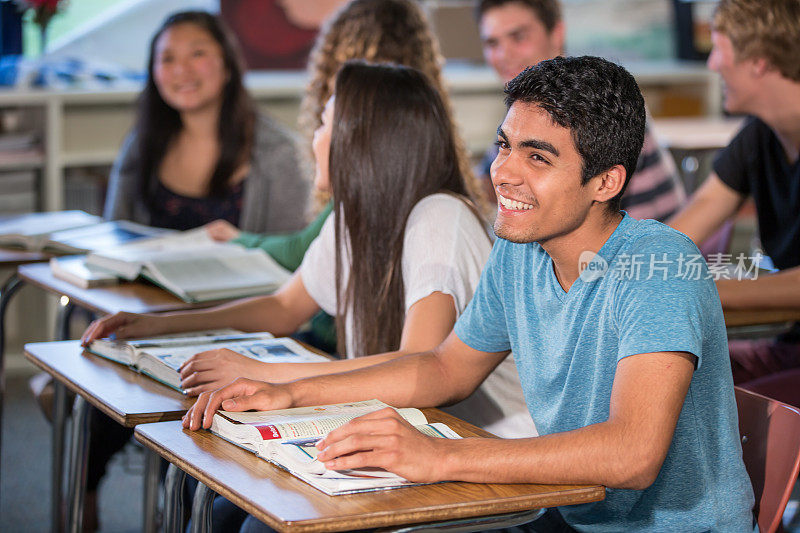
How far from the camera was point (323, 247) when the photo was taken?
7.14 ft

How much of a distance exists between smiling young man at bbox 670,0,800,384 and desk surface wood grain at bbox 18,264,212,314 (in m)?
1.32

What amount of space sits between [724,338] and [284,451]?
1.93ft

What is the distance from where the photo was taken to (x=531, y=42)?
3.42 meters

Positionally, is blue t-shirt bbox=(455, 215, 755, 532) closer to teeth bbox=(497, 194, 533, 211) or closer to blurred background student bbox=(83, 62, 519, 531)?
teeth bbox=(497, 194, 533, 211)

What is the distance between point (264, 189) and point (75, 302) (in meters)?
1.04

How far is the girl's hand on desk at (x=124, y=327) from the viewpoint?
1.88 metres

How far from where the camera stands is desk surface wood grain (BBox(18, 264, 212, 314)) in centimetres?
221

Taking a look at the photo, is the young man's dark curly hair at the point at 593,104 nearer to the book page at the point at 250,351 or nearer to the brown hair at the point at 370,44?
the book page at the point at 250,351

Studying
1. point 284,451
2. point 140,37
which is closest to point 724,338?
point 284,451

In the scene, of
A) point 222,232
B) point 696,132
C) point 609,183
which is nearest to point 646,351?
point 609,183

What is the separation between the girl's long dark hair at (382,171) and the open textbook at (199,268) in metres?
0.48

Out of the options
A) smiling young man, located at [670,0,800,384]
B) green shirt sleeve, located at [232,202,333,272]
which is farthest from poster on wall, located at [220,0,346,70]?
smiling young man, located at [670,0,800,384]

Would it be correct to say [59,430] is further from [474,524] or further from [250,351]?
[474,524]

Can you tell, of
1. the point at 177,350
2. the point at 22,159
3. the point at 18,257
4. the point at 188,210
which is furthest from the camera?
the point at 22,159
